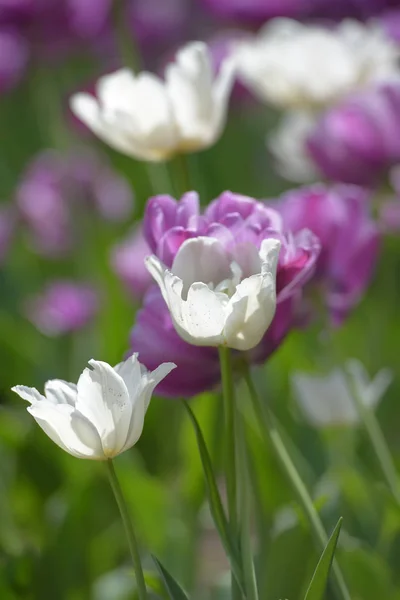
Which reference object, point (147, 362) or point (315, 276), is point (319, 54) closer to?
point (315, 276)

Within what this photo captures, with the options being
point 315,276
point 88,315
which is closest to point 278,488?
point 315,276

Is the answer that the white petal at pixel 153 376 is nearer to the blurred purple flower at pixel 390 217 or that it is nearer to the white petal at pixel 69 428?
the white petal at pixel 69 428

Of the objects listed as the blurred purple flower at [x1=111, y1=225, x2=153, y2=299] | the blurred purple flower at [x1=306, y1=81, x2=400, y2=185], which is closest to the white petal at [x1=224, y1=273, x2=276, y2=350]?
the blurred purple flower at [x1=306, y1=81, x2=400, y2=185]

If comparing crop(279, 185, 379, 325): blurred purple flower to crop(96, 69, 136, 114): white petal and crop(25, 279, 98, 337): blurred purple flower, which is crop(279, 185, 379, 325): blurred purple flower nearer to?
crop(96, 69, 136, 114): white petal

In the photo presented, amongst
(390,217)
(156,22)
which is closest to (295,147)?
(390,217)

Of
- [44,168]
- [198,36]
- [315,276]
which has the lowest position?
[198,36]

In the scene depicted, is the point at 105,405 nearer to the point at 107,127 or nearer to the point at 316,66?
the point at 107,127
